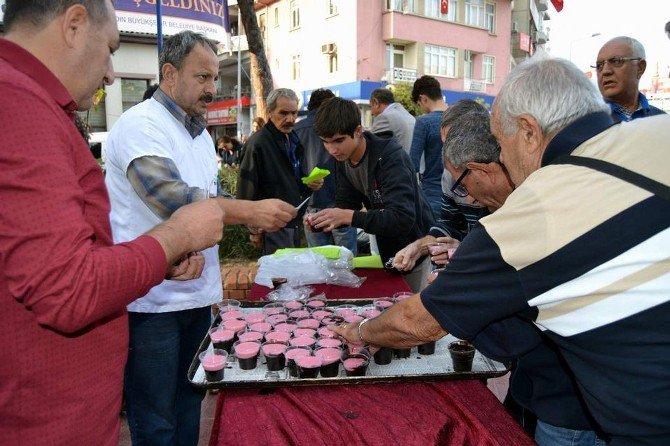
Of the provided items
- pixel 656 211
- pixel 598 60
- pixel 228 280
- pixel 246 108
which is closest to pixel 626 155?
pixel 656 211

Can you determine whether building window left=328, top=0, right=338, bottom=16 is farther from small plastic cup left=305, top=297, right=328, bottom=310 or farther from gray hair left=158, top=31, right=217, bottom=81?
small plastic cup left=305, top=297, right=328, bottom=310

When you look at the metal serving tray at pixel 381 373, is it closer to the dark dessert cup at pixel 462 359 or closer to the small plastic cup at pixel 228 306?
the dark dessert cup at pixel 462 359

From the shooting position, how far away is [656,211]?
886 millimetres

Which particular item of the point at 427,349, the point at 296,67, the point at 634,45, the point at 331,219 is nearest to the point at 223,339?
the point at 427,349

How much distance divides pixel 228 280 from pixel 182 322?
1.92 m

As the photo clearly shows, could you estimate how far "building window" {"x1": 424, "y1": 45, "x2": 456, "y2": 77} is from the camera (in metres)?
21.6

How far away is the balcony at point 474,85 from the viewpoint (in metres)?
22.6

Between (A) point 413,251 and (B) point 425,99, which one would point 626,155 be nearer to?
(A) point 413,251

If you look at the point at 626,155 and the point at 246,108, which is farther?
the point at 246,108

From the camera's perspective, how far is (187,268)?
145 centimetres

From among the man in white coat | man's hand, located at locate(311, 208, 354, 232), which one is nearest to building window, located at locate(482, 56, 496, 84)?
the man in white coat

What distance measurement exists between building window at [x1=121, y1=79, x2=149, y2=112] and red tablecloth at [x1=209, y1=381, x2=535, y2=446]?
42.4 feet

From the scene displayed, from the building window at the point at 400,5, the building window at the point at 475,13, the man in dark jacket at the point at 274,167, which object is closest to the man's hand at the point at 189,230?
the man in dark jacket at the point at 274,167

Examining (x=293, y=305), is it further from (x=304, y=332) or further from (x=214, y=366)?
(x=214, y=366)
